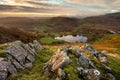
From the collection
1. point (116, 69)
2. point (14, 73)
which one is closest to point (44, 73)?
point (14, 73)

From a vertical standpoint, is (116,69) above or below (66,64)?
below

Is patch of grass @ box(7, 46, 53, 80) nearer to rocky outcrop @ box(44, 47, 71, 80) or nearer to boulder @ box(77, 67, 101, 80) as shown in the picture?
rocky outcrop @ box(44, 47, 71, 80)

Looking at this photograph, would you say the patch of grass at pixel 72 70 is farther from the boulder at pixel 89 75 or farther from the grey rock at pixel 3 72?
the grey rock at pixel 3 72

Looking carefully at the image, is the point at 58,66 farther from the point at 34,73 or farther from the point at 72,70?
the point at 34,73

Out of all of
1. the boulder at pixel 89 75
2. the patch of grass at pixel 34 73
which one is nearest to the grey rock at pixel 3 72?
the patch of grass at pixel 34 73

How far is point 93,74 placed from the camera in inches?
1475

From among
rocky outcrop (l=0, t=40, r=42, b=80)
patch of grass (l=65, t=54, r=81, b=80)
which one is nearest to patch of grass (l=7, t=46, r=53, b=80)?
rocky outcrop (l=0, t=40, r=42, b=80)

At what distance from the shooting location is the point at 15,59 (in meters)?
39.8

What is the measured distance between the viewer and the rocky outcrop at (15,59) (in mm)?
35322

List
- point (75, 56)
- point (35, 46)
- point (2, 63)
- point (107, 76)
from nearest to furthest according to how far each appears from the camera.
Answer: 1. point (2, 63)
2. point (107, 76)
3. point (75, 56)
4. point (35, 46)

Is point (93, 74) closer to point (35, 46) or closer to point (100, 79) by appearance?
point (100, 79)

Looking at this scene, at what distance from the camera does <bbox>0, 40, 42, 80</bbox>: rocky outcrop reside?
35.3 meters

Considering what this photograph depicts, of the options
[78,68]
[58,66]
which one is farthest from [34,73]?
[78,68]

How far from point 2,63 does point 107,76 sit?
17.6 m
